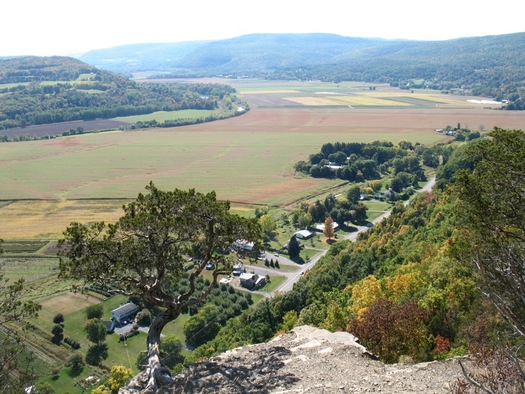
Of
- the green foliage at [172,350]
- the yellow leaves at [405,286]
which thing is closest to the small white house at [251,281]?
the green foliage at [172,350]

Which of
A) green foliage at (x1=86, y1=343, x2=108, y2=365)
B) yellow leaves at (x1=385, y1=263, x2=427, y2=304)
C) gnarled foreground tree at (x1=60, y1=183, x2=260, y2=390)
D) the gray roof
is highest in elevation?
gnarled foreground tree at (x1=60, y1=183, x2=260, y2=390)

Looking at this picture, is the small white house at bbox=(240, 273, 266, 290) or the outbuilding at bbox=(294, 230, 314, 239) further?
the outbuilding at bbox=(294, 230, 314, 239)

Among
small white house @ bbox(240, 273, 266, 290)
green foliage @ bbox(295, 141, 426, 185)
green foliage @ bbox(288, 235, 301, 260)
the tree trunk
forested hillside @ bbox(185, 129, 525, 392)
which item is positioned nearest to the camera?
forested hillside @ bbox(185, 129, 525, 392)

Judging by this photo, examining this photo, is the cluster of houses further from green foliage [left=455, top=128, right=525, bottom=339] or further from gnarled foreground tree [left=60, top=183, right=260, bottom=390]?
green foliage [left=455, top=128, right=525, bottom=339]

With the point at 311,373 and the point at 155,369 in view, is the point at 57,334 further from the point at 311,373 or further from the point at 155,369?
the point at 311,373

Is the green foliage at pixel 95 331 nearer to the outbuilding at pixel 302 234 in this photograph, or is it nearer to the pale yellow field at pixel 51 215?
the pale yellow field at pixel 51 215

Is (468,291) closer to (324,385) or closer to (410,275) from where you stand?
(410,275)

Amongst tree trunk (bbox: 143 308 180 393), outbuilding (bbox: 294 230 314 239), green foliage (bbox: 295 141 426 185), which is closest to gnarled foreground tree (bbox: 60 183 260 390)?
tree trunk (bbox: 143 308 180 393)
